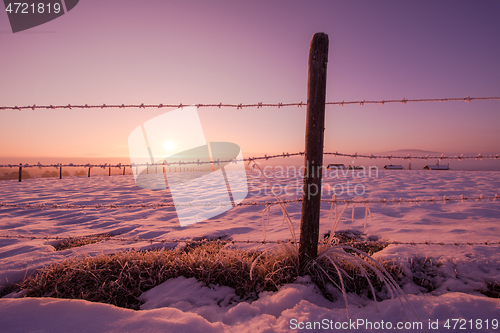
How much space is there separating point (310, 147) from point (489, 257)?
2341 mm

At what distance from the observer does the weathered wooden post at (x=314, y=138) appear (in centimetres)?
183

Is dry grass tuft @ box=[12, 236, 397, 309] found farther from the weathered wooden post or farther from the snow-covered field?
the weathered wooden post

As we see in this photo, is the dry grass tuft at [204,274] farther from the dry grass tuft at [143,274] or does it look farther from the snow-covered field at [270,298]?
the snow-covered field at [270,298]

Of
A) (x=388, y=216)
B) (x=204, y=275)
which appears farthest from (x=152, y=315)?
(x=388, y=216)

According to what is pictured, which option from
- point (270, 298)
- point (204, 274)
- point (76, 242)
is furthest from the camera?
point (76, 242)

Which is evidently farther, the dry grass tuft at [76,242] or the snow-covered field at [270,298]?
the dry grass tuft at [76,242]

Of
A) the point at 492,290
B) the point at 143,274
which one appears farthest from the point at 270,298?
the point at 492,290

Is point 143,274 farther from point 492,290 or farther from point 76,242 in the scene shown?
point 492,290

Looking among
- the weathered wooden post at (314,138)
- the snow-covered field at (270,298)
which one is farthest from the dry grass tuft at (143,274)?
the weathered wooden post at (314,138)

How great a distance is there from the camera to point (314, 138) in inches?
73.2

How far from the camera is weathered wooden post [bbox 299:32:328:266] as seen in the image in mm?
1831

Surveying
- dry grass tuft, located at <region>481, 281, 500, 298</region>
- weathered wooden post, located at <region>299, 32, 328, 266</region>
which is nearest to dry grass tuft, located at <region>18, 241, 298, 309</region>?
weathered wooden post, located at <region>299, 32, 328, 266</region>

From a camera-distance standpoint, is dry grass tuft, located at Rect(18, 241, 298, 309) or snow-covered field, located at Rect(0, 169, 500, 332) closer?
snow-covered field, located at Rect(0, 169, 500, 332)

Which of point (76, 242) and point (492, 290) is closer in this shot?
point (492, 290)
